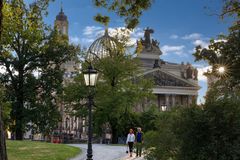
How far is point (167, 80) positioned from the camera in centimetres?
7944

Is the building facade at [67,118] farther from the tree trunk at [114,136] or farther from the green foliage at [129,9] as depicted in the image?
the green foliage at [129,9]

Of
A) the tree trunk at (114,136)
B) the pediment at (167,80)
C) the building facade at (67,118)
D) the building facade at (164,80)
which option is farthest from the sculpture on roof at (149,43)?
the tree trunk at (114,136)

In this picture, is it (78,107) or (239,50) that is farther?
(78,107)

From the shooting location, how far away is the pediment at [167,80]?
76.1 m

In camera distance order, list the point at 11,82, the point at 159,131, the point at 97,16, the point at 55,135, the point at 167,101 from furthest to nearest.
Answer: the point at 167,101
the point at 55,135
the point at 11,82
the point at 97,16
the point at 159,131

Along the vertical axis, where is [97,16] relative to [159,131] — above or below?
above

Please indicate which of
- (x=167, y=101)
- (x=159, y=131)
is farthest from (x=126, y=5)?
(x=167, y=101)

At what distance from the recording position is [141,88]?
41.7 metres

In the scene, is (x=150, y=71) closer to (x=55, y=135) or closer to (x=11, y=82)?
(x=55, y=135)

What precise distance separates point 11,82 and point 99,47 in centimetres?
2197

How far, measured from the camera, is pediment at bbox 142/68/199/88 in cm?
7606

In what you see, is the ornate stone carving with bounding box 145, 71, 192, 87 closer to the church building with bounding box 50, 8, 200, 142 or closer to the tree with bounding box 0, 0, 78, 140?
the church building with bounding box 50, 8, 200, 142

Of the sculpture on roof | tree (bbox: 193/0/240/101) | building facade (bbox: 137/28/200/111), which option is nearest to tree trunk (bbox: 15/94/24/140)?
tree (bbox: 193/0/240/101)

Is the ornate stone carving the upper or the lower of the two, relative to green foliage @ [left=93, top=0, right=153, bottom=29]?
upper
